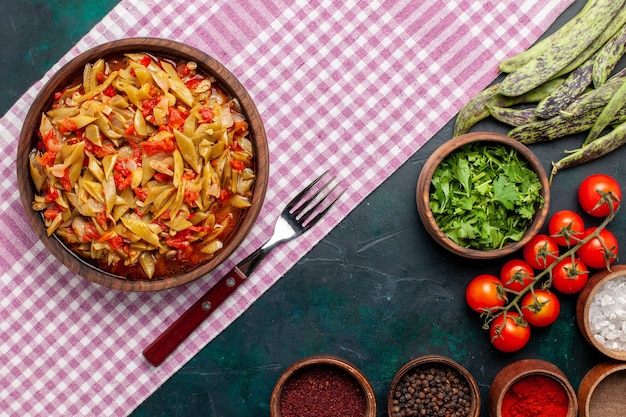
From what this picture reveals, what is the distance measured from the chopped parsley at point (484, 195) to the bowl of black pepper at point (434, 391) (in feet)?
2.06

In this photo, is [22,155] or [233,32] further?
[233,32]

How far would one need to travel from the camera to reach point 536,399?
139 inches

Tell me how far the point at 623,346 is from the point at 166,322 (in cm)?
233

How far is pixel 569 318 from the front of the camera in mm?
3725

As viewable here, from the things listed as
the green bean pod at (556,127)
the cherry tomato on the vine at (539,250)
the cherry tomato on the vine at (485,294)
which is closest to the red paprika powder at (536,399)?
the cherry tomato on the vine at (485,294)

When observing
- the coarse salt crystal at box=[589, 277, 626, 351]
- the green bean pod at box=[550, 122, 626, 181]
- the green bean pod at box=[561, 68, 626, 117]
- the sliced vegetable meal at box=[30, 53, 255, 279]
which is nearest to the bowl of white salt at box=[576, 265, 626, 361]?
the coarse salt crystal at box=[589, 277, 626, 351]

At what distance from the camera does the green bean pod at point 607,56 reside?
3520mm

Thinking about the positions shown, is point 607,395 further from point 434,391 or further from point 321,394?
point 321,394

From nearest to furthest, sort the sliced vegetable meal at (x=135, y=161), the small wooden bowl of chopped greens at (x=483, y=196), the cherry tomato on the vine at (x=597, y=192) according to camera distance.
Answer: the sliced vegetable meal at (x=135, y=161)
the small wooden bowl of chopped greens at (x=483, y=196)
the cherry tomato on the vine at (x=597, y=192)

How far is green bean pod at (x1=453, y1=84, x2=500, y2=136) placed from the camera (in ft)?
11.7

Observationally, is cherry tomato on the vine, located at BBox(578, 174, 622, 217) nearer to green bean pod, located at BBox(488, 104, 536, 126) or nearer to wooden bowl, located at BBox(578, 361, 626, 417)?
green bean pod, located at BBox(488, 104, 536, 126)

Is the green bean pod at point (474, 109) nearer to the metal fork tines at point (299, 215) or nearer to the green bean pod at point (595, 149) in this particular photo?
the green bean pod at point (595, 149)

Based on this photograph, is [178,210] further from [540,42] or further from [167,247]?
[540,42]

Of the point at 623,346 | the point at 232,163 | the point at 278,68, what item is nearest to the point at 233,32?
the point at 278,68
